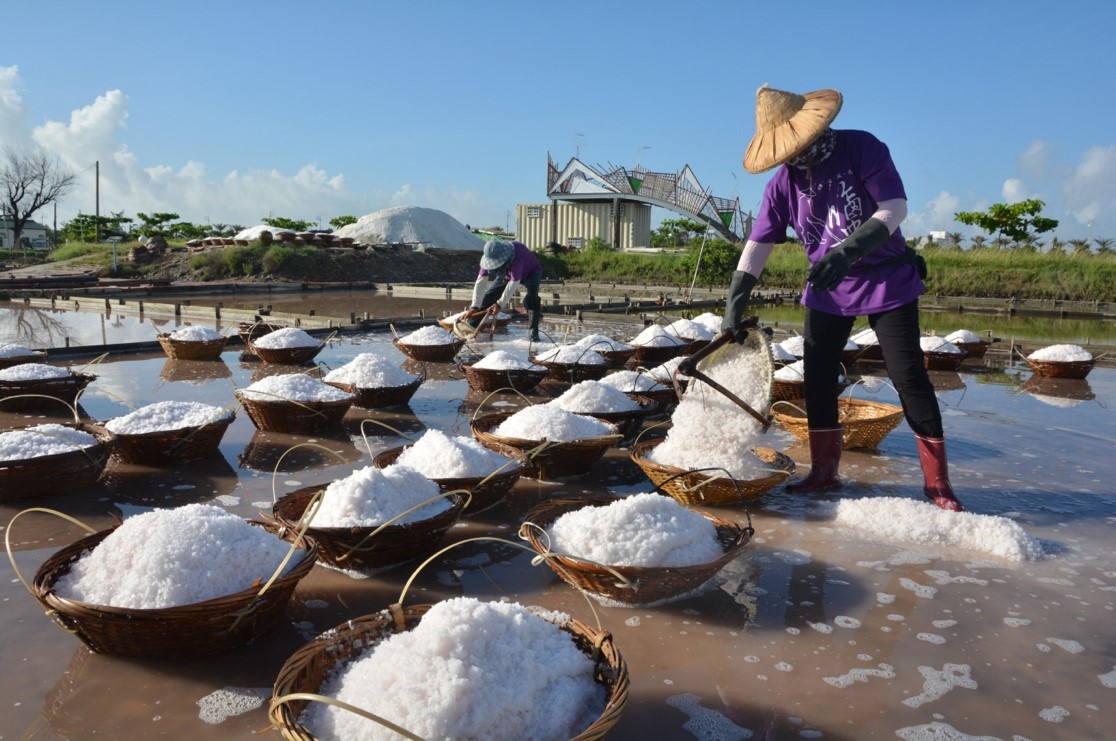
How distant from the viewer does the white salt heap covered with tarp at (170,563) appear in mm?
1753

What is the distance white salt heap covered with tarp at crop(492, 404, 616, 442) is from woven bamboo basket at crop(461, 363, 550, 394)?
1.59 m

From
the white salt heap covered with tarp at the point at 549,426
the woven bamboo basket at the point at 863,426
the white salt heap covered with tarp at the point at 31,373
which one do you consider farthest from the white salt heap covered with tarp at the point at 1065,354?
the white salt heap covered with tarp at the point at 31,373

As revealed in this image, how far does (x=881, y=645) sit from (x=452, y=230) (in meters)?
35.4

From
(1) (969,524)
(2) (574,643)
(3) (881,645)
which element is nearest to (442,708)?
(2) (574,643)

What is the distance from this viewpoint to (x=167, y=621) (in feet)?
5.59

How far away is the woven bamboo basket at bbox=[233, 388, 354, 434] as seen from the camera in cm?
390

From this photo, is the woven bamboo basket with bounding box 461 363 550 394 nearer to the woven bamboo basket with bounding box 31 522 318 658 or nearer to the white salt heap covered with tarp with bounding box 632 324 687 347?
the white salt heap covered with tarp with bounding box 632 324 687 347

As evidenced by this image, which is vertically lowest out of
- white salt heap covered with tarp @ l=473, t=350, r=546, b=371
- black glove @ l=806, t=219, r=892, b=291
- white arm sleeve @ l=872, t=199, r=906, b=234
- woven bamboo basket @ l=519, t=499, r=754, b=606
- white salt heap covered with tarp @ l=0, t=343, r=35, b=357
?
woven bamboo basket @ l=519, t=499, r=754, b=606

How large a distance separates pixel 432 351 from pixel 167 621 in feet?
15.8

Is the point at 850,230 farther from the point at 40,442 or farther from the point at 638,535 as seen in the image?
the point at 40,442

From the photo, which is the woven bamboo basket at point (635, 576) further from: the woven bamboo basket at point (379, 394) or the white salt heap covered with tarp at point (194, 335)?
the white salt heap covered with tarp at point (194, 335)

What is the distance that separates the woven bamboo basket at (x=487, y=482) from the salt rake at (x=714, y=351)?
712mm

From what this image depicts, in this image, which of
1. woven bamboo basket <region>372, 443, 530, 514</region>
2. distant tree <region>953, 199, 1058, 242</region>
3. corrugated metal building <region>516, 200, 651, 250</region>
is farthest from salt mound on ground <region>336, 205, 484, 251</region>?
woven bamboo basket <region>372, 443, 530, 514</region>

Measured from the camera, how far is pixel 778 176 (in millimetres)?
3158
